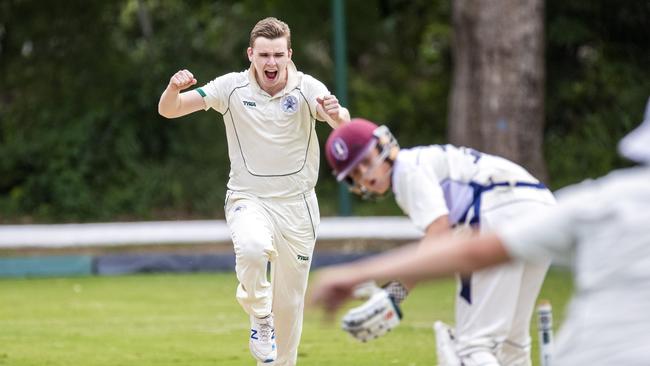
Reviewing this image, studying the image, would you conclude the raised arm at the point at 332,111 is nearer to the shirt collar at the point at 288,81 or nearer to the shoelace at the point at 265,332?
the shirt collar at the point at 288,81

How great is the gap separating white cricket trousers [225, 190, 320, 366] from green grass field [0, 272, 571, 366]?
1.55 meters

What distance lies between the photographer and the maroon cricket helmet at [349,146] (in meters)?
5.52

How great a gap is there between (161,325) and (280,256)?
444 centimetres

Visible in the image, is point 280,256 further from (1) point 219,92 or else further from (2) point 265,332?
(1) point 219,92

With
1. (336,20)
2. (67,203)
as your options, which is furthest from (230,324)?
(67,203)

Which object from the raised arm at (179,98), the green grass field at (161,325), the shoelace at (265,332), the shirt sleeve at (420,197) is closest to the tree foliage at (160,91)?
the green grass field at (161,325)

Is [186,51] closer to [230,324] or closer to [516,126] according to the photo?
[516,126]

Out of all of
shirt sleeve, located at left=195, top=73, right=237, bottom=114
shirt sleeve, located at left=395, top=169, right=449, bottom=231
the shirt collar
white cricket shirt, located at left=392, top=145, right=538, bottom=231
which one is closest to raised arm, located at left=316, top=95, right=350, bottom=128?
the shirt collar

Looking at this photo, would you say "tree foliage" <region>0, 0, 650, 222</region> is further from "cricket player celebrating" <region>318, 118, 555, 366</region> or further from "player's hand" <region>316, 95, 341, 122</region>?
"cricket player celebrating" <region>318, 118, 555, 366</region>

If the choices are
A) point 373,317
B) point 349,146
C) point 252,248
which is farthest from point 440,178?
point 252,248

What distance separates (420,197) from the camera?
19.4 feet

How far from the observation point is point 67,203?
70.6ft

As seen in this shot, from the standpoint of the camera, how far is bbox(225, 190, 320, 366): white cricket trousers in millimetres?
8078

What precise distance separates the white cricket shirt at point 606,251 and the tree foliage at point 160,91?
17394mm
